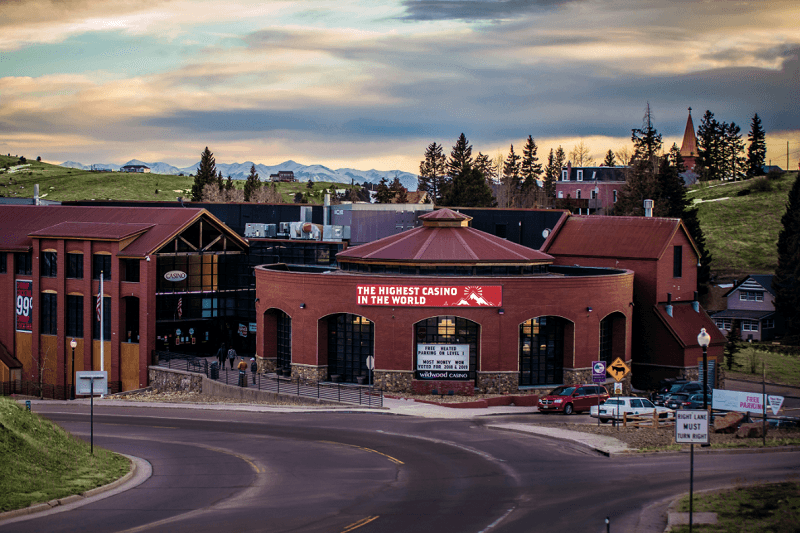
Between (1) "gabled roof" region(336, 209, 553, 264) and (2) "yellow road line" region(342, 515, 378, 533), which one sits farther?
(1) "gabled roof" region(336, 209, 553, 264)

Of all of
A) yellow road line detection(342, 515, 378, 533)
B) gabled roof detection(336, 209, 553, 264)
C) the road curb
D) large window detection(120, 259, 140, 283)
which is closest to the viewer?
yellow road line detection(342, 515, 378, 533)

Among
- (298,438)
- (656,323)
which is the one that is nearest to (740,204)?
(656,323)

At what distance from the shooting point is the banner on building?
61.3 meters

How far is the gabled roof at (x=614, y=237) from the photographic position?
2283 inches

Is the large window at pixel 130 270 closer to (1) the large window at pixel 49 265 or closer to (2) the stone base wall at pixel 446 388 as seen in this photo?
(1) the large window at pixel 49 265

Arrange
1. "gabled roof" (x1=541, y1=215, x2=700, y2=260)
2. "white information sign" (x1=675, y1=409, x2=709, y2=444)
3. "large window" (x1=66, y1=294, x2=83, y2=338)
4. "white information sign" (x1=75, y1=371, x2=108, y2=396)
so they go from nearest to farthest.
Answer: "white information sign" (x1=675, y1=409, x2=709, y2=444)
"white information sign" (x1=75, y1=371, x2=108, y2=396)
"gabled roof" (x1=541, y1=215, x2=700, y2=260)
"large window" (x1=66, y1=294, x2=83, y2=338)

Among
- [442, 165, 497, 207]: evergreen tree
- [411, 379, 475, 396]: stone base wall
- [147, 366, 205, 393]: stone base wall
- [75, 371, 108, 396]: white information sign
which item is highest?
[442, 165, 497, 207]: evergreen tree

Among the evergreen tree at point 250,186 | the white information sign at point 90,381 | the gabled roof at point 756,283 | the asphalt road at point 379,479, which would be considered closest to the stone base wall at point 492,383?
the asphalt road at point 379,479

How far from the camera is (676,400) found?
44.9 meters

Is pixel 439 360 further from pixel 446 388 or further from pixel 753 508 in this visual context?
pixel 753 508

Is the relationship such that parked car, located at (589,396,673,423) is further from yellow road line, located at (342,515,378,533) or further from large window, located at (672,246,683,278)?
large window, located at (672,246,683,278)

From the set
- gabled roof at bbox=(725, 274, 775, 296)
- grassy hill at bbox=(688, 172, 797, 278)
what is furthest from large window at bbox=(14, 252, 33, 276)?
grassy hill at bbox=(688, 172, 797, 278)

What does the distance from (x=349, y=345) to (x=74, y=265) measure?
22.8 metres

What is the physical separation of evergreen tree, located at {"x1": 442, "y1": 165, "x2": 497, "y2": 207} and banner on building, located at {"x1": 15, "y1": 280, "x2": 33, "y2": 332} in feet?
233
